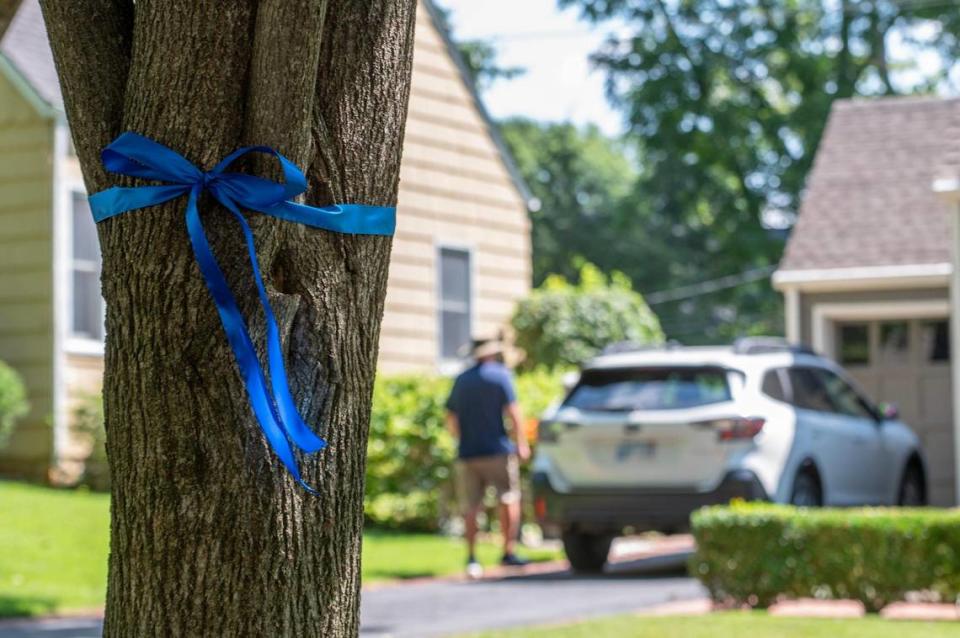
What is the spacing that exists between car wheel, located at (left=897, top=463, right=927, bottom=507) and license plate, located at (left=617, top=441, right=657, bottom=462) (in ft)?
12.4

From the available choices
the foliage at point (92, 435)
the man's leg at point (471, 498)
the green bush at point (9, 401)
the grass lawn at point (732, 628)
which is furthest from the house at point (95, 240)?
the grass lawn at point (732, 628)

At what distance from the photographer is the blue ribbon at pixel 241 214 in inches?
148

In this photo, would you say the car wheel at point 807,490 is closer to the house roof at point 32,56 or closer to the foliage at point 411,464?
the foliage at point 411,464

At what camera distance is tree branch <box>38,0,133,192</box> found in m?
4.08

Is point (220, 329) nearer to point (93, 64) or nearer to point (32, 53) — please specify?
point (93, 64)

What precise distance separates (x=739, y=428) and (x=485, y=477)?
235 cm

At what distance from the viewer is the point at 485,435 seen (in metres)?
13.7

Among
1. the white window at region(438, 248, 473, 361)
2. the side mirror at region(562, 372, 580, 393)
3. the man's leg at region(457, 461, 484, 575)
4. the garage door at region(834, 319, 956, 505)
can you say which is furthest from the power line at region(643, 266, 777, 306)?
the man's leg at region(457, 461, 484, 575)

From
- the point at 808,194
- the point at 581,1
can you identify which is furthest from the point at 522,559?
the point at 581,1

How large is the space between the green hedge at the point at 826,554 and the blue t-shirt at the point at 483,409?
102 inches

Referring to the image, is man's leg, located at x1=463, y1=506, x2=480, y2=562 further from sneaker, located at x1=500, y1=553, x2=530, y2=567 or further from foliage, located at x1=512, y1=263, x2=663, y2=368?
foliage, located at x1=512, y1=263, x2=663, y2=368

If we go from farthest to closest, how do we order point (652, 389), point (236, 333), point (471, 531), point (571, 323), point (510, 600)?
1. point (571, 323)
2. point (471, 531)
3. point (652, 389)
4. point (510, 600)
5. point (236, 333)

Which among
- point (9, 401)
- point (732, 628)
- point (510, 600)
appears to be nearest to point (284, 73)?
point (732, 628)

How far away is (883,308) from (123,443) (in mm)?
15896
